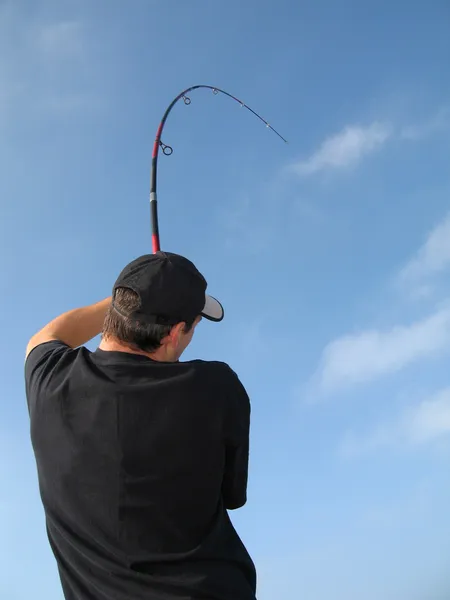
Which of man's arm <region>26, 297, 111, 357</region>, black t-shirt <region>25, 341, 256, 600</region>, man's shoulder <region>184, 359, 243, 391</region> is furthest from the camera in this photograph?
man's arm <region>26, 297, 111, 357</region>

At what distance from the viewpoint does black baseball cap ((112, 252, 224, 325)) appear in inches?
86.6

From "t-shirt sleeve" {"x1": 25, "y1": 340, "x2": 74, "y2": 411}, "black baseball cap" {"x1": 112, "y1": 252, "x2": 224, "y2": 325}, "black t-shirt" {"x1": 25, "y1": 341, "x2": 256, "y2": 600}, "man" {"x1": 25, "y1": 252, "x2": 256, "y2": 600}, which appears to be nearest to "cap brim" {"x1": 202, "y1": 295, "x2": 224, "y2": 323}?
"black baseball cap" {"x1": 112, "y1": 252, "x2": 224, "y2": 325}

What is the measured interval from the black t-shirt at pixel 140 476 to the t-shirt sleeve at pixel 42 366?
20 millimetres

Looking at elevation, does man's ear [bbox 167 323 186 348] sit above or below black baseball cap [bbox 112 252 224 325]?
below

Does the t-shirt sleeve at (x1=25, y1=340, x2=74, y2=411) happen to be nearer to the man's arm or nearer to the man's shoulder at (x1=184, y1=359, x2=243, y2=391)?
the man's arm

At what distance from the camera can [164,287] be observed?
222cm

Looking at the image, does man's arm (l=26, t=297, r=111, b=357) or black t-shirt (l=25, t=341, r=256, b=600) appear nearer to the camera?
black t-shirt (l=25, t=341, r=256, b=600)

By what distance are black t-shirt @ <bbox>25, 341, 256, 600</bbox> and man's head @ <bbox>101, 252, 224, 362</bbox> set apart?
0.09 m

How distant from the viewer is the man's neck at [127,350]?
7.16ft

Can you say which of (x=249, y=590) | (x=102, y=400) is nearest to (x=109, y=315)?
(x=102, y=400)

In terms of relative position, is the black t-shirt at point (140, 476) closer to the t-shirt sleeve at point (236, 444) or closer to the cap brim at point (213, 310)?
the t-shirt sleeve at point (236, 444)

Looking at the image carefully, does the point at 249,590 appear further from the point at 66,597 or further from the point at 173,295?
the point at 173,295

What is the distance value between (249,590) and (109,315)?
1.07 m

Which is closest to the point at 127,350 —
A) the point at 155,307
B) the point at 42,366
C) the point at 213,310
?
the point at 155,307
